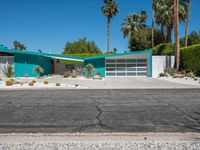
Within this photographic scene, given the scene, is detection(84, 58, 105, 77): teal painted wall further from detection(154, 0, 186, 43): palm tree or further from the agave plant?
detection(154, 0, 186, 43): palm tree

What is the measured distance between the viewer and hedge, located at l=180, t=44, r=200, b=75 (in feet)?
87.0

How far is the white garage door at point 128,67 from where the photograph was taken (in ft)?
106

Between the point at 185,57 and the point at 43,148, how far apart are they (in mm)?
27005

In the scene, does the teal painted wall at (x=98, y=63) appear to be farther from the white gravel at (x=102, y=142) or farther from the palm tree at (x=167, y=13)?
the white gravel at (x=102, y=142)

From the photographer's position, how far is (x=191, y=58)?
1080 inches

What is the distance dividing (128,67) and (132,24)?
76.4ft

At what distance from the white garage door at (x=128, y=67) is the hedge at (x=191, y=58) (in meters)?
5.21

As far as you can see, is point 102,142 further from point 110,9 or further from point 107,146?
point 110,9

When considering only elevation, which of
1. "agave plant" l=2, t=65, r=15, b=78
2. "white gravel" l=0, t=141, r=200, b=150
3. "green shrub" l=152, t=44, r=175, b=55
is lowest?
"white gravel" l=0, t=141, r=200, b=150

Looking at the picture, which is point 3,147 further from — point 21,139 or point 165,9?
point 165,9

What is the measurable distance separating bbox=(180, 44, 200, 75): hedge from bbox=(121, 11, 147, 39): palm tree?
940 inches

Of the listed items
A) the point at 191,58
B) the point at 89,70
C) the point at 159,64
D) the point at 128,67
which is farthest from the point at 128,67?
the point at 191,58

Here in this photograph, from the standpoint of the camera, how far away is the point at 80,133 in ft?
18.8

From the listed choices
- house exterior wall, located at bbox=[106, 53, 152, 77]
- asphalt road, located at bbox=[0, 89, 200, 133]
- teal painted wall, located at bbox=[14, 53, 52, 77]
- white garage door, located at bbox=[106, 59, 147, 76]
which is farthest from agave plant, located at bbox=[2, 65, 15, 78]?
asphalt road, located at bbox=[0, 89, 200, 133]
